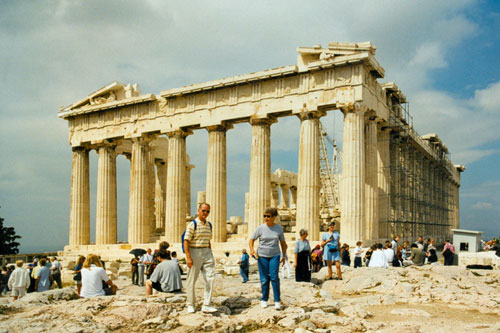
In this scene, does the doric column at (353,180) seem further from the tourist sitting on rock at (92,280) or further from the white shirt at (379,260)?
the tourist sitting on rock at (92,280)

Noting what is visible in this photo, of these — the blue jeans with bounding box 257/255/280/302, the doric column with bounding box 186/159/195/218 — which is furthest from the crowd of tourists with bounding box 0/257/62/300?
the doric column with bounding box 186/159/195/218

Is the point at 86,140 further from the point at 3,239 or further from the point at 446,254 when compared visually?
the point at 446,254

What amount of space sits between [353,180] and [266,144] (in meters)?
5.70

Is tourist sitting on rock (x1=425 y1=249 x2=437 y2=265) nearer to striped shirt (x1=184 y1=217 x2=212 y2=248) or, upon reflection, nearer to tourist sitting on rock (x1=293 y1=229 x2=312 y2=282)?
tourist sitting on rock (x1=293 y1=229 x2=312 y2=282)

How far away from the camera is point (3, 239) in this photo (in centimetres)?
4672

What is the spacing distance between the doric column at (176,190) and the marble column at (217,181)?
2408 millimetres

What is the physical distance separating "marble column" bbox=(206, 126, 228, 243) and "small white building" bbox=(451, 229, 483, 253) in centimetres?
1342

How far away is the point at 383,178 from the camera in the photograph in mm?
30484

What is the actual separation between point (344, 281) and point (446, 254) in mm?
6954

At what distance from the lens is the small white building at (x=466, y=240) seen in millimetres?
21609

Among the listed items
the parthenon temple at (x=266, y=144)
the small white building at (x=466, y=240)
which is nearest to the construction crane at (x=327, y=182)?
the parthenon temple at (x=266, y=144)

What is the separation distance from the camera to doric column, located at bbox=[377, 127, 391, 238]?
30125 mm

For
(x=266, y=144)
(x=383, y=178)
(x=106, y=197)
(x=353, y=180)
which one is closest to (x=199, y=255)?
(x=353, y=180)

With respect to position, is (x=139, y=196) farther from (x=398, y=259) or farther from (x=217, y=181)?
(x=398, y=259)
